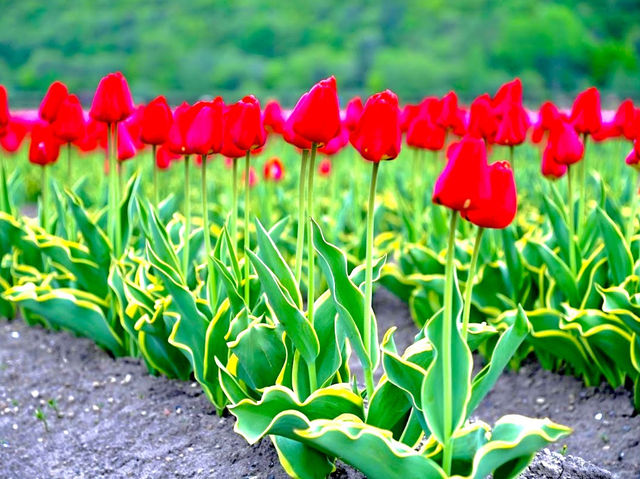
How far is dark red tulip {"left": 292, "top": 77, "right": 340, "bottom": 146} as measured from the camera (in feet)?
5.89

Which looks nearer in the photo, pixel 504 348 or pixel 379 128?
pixel 379 128

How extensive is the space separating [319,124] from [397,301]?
2503 millimetres

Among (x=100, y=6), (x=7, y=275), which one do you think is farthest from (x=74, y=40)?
(x=7, y=275)

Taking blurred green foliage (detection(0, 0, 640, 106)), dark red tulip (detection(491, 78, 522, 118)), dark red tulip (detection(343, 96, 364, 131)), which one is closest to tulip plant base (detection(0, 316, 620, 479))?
dark red tulip (detection(491, 78, 522, 118))

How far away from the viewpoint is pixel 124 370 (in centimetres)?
297

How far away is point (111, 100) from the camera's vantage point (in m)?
2.64

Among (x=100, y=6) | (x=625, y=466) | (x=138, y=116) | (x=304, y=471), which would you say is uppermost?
(x=100, y=6)

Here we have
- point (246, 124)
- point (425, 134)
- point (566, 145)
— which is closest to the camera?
point (246, 124)

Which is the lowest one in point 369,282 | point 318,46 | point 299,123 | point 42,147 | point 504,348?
point 504,348

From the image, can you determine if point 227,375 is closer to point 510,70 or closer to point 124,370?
point 124,370

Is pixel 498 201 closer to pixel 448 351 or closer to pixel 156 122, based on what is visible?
pixel 448 351

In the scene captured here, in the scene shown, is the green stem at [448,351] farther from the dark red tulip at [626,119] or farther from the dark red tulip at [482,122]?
the dark red tulip at [626,119]

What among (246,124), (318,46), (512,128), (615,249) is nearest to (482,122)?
(512,128)

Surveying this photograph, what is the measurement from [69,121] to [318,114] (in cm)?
149
